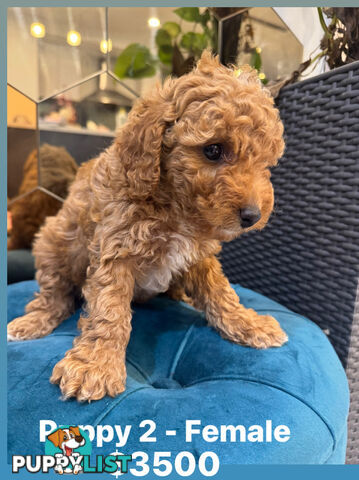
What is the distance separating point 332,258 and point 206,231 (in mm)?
587

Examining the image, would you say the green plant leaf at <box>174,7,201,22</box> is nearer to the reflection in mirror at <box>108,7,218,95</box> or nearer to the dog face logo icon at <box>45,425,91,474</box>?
the reflection in mirror at <box>108,7,218,95</box>

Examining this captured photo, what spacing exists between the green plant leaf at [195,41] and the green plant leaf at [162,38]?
0.44 feet

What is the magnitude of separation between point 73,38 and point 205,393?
2018 millimetres

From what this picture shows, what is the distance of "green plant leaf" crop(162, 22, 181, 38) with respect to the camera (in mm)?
1903

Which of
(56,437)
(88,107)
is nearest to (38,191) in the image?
(88,107)

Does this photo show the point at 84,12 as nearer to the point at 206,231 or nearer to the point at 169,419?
the point at 206,231

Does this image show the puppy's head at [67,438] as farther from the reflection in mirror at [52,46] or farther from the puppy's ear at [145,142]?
the reflection in mirror at [52,46]

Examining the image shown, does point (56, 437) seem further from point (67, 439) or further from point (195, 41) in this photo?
point (195, 41)

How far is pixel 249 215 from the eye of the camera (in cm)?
99

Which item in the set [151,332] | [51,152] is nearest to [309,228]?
[151,332]

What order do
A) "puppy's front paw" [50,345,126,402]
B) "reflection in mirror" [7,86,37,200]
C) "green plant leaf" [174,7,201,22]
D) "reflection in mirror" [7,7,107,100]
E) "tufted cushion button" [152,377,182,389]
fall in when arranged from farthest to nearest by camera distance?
"reflection in mirror" [7,86,37,200] → "reflection in mirror" [7,7,107,100] → "green plant leaf" [174,7,201,22] → "tufted cushion button" [152,377,182,389] → "puppy's front paw" [50,345,126,402]

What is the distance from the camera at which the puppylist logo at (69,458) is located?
930 millimetres

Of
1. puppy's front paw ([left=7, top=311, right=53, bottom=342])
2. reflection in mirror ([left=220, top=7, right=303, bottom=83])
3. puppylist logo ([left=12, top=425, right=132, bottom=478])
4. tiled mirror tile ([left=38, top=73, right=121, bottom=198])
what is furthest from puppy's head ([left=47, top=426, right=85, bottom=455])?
tiled mirror tile ([left=38, top=73, right=121, bottom=198])

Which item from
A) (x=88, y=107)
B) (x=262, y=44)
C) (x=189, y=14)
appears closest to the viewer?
(x=262, y=44)
